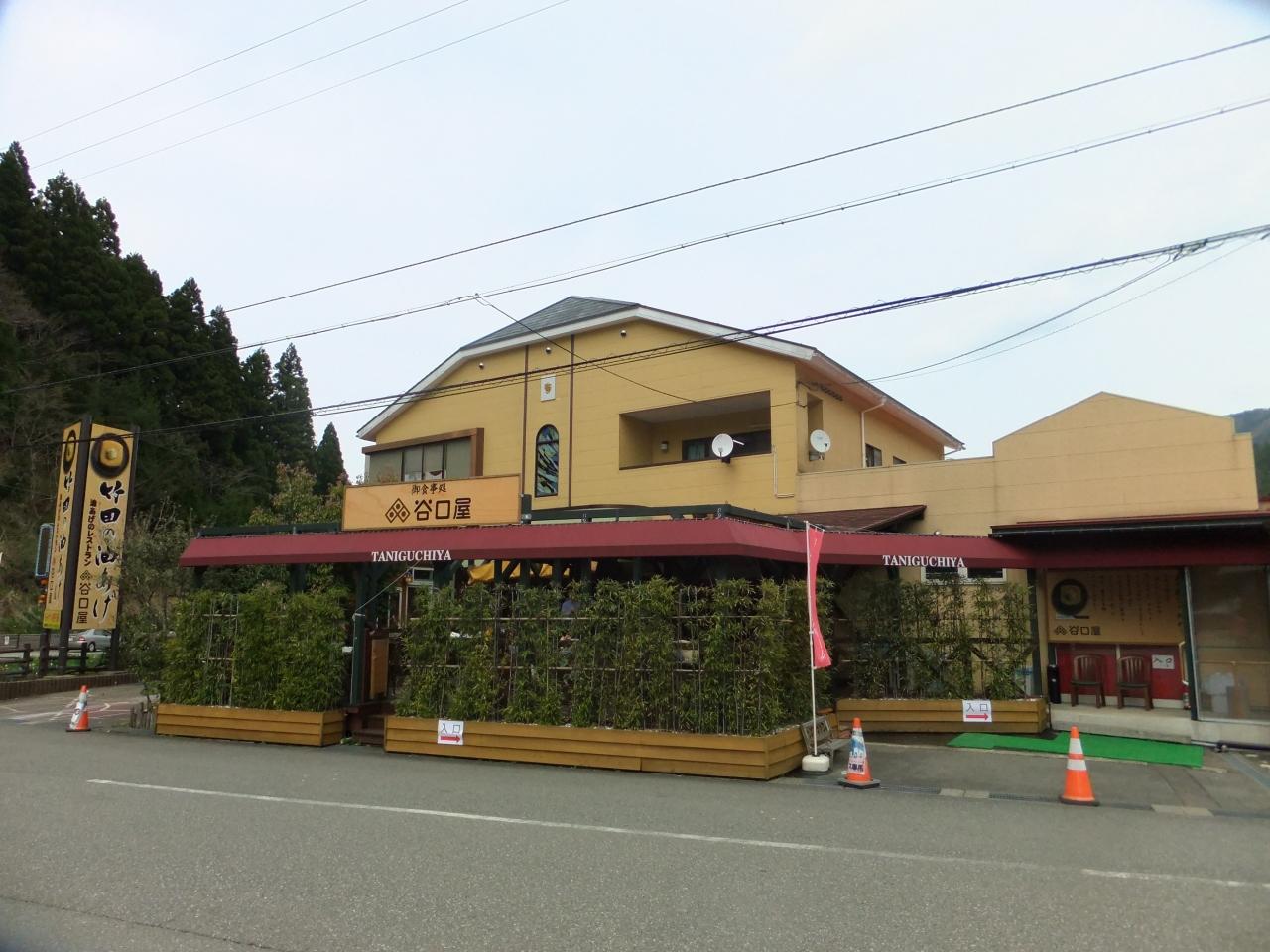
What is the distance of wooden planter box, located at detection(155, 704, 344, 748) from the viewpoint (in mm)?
13570

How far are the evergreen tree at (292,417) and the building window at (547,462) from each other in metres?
37.5

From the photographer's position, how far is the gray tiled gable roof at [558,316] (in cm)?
2248

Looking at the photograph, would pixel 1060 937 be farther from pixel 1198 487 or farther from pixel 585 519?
pixel 1198 487

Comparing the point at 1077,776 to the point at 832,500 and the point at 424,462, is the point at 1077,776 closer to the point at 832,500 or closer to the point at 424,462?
the point at 832,500

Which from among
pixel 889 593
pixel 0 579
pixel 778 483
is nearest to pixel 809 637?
pixel 889 593

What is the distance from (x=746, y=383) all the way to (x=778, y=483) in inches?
95.3

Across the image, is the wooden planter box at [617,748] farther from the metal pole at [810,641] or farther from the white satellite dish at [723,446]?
the white satellite dish at [723,446]

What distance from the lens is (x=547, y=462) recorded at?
22.7m

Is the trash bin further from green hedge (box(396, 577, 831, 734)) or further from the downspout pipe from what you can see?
the downspout pipe

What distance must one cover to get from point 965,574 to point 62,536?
2215 cm

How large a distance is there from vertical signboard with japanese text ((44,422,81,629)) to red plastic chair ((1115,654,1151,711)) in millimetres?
23782

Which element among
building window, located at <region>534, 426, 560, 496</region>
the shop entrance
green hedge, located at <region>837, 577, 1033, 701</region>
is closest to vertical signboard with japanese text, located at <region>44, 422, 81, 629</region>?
building window, located at <region>534, 426, 560, 496</region>

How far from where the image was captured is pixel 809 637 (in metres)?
12.3


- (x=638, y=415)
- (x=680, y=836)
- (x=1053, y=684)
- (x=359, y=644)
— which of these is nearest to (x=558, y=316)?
(x=638, y=415)
